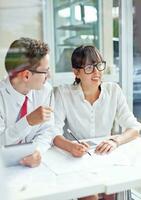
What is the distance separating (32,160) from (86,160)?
0.73 ft

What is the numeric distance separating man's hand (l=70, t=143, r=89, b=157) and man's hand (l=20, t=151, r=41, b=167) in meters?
0.17

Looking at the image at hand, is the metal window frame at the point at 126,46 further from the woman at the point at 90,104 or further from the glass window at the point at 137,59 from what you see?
the woman at the point at 90,104

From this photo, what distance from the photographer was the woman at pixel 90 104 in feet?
5.68

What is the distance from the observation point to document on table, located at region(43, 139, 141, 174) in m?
1.30

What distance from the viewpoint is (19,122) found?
134 centimetres

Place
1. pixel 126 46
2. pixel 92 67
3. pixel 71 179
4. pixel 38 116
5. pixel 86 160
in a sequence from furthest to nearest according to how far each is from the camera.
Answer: pixel 126 46 → pixel 92 67 → pixel 86 160 → pixel 38 116 → pixel 71 179

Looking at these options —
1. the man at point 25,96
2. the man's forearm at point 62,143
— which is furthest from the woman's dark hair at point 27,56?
the man's forearm at point 62,143

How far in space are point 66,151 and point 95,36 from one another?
1.45 m

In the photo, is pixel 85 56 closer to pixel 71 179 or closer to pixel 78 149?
pixel 78 149

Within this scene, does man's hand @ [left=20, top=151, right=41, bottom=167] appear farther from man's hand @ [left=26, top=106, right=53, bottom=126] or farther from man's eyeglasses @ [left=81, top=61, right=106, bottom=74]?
man's eyeglasses @ [left=81, top=61, right=106, bottom=74]

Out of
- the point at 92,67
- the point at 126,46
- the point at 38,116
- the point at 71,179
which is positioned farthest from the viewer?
the point at 126,46

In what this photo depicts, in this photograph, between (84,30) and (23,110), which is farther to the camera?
(84,30)

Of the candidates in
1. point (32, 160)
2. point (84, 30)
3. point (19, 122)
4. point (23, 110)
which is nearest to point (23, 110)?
point (23, 110)

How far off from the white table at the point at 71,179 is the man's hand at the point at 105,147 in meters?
0.08
